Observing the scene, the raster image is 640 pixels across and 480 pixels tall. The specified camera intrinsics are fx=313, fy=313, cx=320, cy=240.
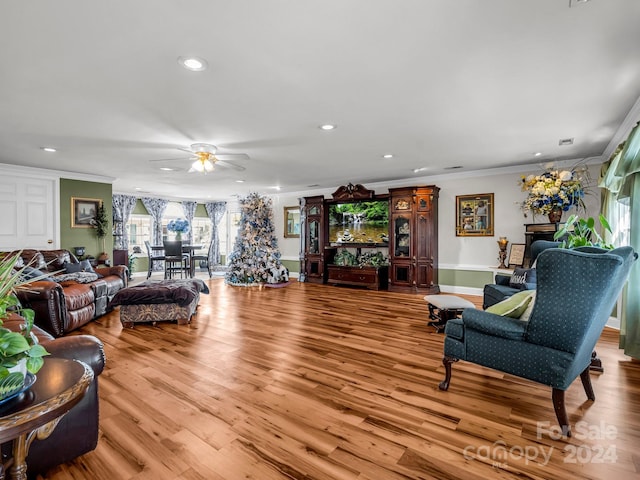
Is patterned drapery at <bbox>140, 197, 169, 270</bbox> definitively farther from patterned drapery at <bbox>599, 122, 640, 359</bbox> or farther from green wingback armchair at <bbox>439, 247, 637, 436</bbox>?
patterned drapery at <bbox>599, 122, 640, 359</bbox>

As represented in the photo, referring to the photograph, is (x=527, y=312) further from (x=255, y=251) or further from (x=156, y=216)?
(x=156, y=216)

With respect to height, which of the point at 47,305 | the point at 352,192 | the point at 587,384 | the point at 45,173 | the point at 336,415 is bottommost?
the point at 336,415

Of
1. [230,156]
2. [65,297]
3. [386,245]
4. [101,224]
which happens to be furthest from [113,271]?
[386,245]

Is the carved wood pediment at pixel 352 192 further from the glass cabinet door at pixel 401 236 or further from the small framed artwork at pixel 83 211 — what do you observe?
the small framed artwork at pixel 83 211

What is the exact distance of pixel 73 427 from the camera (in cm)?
169

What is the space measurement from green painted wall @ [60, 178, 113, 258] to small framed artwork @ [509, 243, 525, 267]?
8486mm

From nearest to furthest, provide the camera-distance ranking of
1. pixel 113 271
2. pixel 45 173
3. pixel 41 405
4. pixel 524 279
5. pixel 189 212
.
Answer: pixel 41 405 → pixel 524 279 → pixel 113 271 → pixel 45 173 → pixel 189 212

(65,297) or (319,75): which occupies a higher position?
(319,75)

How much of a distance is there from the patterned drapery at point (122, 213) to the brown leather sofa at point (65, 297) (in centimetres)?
408

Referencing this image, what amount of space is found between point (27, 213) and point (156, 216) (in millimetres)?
4339

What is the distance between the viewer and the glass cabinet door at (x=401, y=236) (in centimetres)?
698

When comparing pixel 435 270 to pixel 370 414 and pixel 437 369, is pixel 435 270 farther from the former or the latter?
pixel 370 414

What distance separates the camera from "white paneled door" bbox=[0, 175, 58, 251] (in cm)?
586

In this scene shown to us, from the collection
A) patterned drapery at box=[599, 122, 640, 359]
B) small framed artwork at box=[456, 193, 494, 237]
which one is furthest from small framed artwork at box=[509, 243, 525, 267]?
patterned drapery at box=[599, 122, 640, 359]
